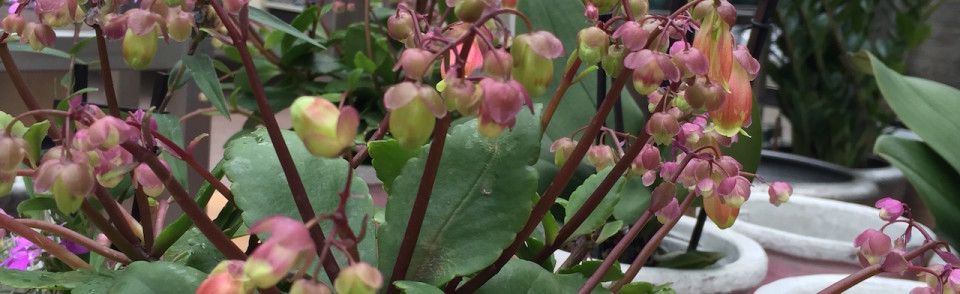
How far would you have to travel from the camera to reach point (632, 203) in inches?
16.6

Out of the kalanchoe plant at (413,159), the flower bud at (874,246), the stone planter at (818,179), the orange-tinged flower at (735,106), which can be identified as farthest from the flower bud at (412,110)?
the stone planter at (818,179)

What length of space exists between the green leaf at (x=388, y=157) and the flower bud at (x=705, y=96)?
0.30ft

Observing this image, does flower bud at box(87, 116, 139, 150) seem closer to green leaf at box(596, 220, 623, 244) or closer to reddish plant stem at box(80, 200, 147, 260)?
reddish plant stem at box(80, 200, 147, 260)

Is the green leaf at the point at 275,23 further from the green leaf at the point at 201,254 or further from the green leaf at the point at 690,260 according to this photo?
the green leaf at the point at 690,260

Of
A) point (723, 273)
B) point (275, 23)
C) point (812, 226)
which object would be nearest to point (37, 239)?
point (275, 23)

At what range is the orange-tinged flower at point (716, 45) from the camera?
23 cm

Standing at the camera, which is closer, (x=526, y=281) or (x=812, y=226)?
(x=526, y=281)

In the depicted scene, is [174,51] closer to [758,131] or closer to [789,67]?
[758,131]

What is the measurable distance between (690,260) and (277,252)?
1.36ft

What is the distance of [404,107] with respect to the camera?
0.16 metres

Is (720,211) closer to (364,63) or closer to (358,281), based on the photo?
(358,281)

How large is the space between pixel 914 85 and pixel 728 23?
508 millimetres

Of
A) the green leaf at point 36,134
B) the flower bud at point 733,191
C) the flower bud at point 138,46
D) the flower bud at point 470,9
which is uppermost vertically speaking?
the flower bud at point 470,9

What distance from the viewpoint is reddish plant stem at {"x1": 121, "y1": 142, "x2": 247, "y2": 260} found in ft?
0.65
